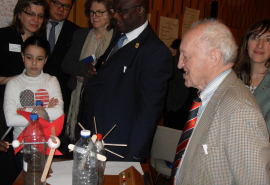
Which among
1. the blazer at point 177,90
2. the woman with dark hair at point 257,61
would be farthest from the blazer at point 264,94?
the blazer at point 177,90

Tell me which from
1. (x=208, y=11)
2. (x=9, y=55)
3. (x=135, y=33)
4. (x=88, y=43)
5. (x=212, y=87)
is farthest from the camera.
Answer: (x=208, y=11)

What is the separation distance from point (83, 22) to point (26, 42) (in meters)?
1.69

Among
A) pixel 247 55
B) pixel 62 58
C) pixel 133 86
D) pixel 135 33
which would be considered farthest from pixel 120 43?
pixel 247 55

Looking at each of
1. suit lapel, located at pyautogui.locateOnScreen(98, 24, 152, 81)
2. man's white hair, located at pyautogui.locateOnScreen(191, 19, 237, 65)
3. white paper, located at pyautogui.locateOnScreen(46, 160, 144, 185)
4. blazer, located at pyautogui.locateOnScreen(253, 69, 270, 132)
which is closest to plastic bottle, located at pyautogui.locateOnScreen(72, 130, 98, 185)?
white paper, located at pyautogui.locateOnScreen(46, 160, 144, 185)

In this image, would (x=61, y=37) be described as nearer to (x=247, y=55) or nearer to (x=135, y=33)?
(x=135, y=33)

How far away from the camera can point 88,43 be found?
2.60m

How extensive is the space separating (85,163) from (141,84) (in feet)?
2.24

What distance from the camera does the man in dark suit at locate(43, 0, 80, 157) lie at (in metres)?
2.44

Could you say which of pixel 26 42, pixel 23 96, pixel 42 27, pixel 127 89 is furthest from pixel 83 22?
pixel 127 89

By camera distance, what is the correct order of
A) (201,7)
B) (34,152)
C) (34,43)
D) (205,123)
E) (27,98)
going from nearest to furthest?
(205,123) < (34,152) < (27,98) < (34,43) < (201,7)

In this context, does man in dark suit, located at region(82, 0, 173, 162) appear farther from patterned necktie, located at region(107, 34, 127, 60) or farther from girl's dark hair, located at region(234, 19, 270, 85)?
girl's dark hair, located at region(234, 19, 270, 85)

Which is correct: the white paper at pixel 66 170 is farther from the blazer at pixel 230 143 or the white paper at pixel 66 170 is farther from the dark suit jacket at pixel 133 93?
the blazer at pixel 230 143

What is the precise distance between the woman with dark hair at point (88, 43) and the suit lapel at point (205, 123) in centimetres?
147

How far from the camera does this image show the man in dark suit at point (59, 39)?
2.44m
